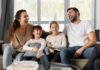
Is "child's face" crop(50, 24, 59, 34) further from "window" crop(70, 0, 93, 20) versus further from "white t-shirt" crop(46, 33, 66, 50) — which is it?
"window" crop(70, 0, 93, 20)

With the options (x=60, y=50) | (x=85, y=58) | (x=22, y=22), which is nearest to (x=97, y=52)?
(x=85, y=58)

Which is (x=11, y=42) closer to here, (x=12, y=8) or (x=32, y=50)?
(x=32, y=50)

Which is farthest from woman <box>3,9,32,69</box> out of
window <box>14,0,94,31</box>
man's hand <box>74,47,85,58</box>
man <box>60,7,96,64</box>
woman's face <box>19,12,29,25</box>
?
window <box>14,0,94,31</box>

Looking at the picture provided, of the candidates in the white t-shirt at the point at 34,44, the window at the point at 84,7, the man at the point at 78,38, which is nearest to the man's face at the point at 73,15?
the man at the point at 78,38

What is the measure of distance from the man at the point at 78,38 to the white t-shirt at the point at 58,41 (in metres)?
0.09

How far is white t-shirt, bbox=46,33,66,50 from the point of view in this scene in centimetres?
348

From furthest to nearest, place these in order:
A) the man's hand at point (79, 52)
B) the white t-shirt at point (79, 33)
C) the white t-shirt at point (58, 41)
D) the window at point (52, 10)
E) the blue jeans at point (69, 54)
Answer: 1. the window at point (52, 10)
2. the white t-shirt at point (58, 41)
3. the white t-shirt at point (79, 33)
4. the man's hand at point (79, 52)
5. the blue jeans at point (69, 54)

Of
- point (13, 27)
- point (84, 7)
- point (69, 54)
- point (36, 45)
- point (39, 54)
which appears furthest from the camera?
point (84, 7)

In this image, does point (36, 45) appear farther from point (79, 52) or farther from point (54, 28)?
point (79, 52)

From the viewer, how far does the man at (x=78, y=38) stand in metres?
3.21

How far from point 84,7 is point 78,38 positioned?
184cm

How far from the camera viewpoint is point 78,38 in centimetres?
341

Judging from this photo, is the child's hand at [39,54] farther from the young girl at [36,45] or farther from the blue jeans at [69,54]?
the blue jeans at [69,54]

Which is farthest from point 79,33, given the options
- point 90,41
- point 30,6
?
point 30,6
